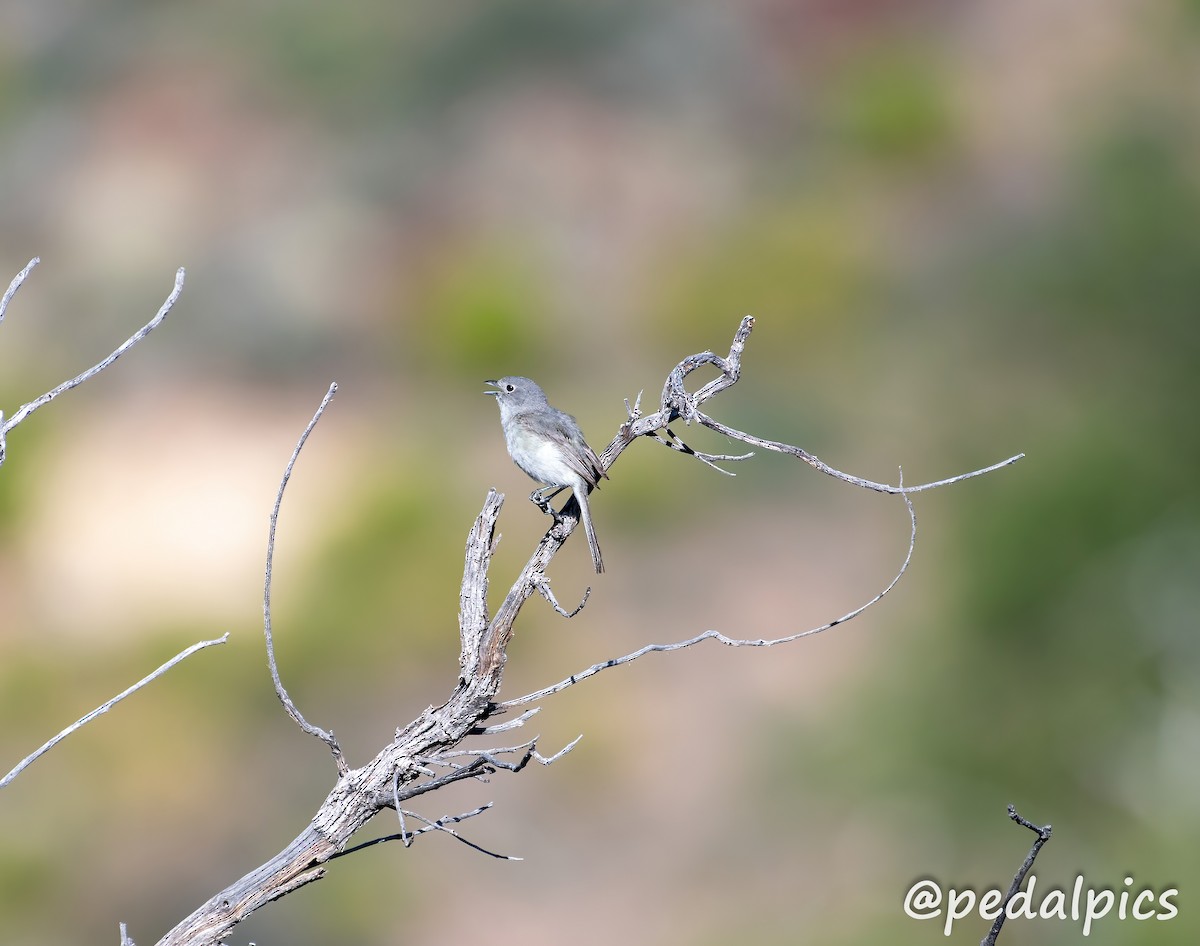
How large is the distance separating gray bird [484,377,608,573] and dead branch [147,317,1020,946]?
1.51 metres

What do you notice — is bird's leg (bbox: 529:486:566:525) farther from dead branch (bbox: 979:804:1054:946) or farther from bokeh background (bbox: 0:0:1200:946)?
bokeh background (bbox: 0:0:1200:946)

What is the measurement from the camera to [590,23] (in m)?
28.1

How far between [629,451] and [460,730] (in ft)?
54.5

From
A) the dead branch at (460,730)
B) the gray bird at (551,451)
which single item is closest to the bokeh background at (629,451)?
the gray bird at (551,451)

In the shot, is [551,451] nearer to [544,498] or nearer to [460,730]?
[544,498]

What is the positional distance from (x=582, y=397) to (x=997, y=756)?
930 cm

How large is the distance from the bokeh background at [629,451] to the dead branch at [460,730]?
10810mm

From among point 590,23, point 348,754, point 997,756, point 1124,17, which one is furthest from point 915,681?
point 1124,17

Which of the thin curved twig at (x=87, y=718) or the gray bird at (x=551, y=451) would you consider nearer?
the thin curved twig at (x=87, y=718)

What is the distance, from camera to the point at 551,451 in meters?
7.56

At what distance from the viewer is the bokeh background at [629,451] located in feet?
54.9

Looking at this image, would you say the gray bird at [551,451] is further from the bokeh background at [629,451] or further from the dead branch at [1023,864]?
the bokeh background at [629,451]

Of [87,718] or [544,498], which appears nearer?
[87,718]

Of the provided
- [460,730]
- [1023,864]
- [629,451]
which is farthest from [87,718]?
[629,451]
